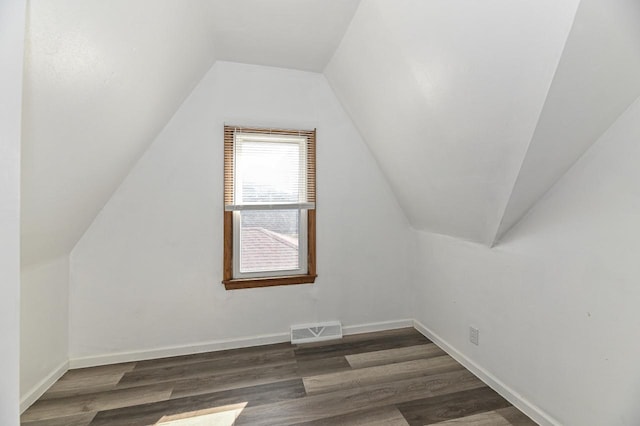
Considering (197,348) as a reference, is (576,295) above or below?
above

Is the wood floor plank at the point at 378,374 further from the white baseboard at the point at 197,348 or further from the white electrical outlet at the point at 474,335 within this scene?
the white baseboard at the point at 197,348

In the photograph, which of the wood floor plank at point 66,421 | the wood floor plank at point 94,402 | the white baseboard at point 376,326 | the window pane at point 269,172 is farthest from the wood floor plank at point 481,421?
the wood floor plank at point 66,421

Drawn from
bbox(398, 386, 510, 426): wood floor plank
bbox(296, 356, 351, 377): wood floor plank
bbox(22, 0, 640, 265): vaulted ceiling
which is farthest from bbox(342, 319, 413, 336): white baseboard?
bbox(22, 0, 640, 265): vaulted ceiling

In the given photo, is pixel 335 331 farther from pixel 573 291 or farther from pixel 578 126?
pixel 578 126

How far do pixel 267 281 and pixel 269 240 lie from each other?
37 centimetres

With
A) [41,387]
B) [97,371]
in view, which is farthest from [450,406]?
[41,387]

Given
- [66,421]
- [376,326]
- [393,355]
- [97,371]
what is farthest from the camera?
[376,326]

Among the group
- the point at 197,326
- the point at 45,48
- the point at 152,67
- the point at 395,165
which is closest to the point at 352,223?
the point at 395,165

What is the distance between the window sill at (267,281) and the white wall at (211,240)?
0.21 ft

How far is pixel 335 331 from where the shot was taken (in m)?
2.63

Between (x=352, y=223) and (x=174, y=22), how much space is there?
200cm

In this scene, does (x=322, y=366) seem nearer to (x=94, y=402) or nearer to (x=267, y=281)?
(x=267, y=281)

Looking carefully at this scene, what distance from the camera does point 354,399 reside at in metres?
1.82

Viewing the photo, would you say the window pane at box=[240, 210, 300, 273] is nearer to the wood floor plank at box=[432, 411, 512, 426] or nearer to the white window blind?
the white window blind
